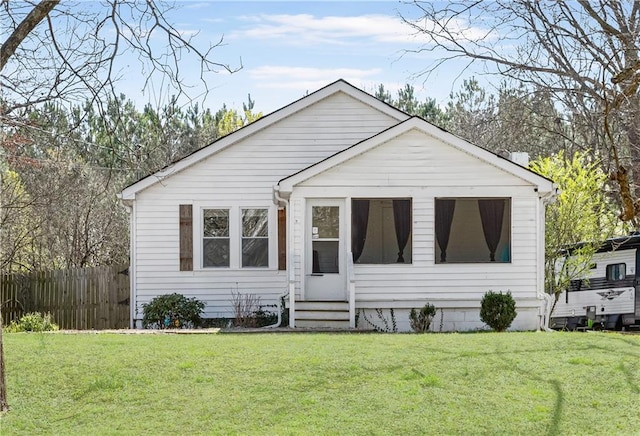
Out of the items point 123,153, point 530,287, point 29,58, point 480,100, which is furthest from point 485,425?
point 480,100

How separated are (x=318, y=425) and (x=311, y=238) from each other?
9763mm

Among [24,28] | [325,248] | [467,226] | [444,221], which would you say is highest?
[24,28]

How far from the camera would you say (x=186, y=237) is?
21.0 m

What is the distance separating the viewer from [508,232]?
1923 cm

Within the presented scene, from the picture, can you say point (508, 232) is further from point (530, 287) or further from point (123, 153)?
point (123, 153)

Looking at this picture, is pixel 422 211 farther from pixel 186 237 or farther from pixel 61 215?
pixel 61 215

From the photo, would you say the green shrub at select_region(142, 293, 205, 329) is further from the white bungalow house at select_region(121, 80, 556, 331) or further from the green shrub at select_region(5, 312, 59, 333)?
the white bungalow house at select_region(121, 80, 556, 331)

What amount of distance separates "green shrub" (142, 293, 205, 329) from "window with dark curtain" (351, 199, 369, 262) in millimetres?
3997

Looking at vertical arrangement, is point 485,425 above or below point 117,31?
below

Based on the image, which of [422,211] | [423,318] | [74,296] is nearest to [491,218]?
[422,211]

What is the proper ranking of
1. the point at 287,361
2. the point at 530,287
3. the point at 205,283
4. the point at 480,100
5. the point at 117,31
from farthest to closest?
the point at 480,100 < the point at 205,283 < the point at 530,287 < the point at 287,361 < the point at 117,31

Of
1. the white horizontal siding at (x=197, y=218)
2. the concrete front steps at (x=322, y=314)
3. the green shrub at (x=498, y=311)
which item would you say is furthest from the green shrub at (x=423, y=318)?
the white horizontal siding at (x=197, y=218)

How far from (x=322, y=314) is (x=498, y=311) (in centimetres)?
361

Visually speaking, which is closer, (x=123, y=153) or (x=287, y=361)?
(x=123, y=153)
